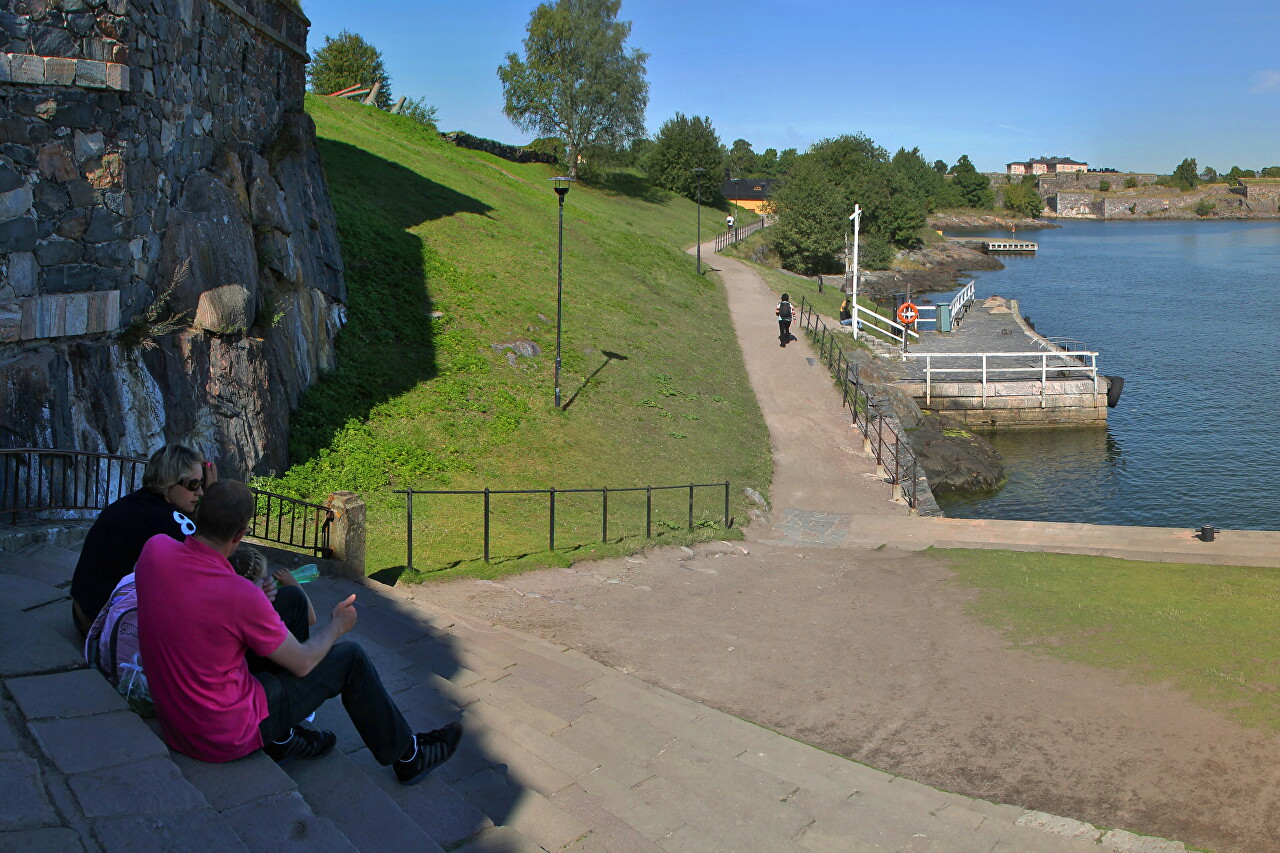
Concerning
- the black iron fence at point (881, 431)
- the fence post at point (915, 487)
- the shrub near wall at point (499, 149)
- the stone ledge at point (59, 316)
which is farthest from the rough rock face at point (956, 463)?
the shrub near wall at point (499, 149)

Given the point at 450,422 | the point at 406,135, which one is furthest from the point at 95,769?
the point at 406,135

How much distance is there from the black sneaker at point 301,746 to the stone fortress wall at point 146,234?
216 inches

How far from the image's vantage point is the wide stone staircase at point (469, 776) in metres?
3.59

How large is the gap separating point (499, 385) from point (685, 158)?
171ft

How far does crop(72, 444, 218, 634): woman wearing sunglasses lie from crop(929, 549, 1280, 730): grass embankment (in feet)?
24.2

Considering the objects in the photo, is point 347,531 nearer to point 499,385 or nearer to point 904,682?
point 904,682

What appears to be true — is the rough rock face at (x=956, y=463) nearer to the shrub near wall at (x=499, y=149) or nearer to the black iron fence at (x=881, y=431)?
the black iron fence at (x=881, y=431)

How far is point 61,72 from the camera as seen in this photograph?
913 cm

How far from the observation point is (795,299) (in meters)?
35.3

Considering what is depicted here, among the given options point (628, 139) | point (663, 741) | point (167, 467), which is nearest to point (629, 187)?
point (628, 139)

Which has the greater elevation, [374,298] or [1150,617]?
[374,298]

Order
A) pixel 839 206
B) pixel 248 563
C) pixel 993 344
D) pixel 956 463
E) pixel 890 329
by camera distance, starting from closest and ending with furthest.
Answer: pixel 248 563 < pixel 956 463 < pixel 993 344 < pixel 890 329 < pixel 839 206

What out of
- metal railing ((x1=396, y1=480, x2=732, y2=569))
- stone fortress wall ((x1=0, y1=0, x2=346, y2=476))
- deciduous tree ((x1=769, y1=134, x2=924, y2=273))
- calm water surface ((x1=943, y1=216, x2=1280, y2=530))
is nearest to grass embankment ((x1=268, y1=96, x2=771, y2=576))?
metal railing ((x1=396, y1=480, x2=732, y2=569))

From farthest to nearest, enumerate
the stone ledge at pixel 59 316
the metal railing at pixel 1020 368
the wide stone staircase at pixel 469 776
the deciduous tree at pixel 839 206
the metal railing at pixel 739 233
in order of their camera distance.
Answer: the deciduous tree at pixel 839 206, the metal railing at pixel 739 233, the metal railing at pixel 1020 368, the stone ledge at pixel 59 316, the wide stone staircase at pixel 469 776
